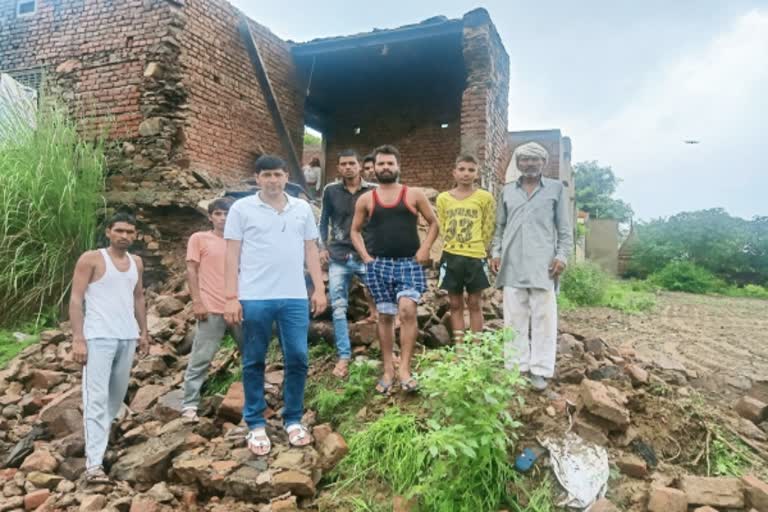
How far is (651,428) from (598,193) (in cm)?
3360

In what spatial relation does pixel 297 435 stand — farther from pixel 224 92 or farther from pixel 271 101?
pixel 271 101

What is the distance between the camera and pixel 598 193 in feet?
113

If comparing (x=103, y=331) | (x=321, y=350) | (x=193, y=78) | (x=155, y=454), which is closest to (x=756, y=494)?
(x=321, y=350)

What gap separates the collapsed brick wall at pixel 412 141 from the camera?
11.1 m

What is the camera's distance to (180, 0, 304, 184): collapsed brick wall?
7.22 metres

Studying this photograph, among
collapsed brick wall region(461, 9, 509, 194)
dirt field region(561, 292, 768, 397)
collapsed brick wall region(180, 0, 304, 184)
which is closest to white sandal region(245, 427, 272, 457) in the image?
dirt field region(561, 292, 768, 397)

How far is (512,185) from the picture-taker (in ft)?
12.8

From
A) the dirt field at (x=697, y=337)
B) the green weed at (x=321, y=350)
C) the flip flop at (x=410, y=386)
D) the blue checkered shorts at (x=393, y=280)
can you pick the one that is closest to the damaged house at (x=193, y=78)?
the green weed at (x=321, y=350)

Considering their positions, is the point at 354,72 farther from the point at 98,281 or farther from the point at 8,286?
the point at 98,281

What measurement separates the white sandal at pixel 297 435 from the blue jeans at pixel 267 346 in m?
0.13

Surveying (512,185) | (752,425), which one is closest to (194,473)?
(512,185)

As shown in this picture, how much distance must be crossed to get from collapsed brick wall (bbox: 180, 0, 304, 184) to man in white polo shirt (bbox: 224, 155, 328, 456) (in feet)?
13.9

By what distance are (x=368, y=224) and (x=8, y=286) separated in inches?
183

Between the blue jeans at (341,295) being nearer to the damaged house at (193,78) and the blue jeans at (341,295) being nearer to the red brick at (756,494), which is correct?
the red brick at (756,494)
